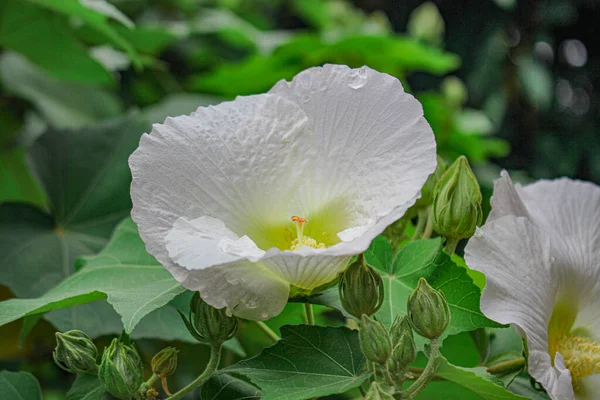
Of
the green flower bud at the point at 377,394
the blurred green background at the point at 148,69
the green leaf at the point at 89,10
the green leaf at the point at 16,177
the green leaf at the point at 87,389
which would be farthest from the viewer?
the green leaf at the point at 16,177

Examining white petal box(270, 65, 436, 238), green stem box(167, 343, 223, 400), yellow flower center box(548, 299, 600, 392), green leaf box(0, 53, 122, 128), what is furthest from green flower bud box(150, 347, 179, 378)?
green leaf box(0, 53, 122, 128)

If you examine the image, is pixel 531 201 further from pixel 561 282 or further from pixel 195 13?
pixel 195 13

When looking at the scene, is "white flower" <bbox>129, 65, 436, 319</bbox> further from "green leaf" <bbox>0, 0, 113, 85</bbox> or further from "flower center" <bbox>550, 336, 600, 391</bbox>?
"green leaf" <bbox>0, 0, 113, 85</bbox>

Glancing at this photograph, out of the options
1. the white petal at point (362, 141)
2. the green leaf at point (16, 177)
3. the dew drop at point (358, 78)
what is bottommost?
the green leaf at point (16, 177)

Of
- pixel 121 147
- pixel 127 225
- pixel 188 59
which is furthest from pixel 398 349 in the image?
pixel 188 59

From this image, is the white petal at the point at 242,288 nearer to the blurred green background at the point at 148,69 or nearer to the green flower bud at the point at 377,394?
the green flower bud at the point at 377,394

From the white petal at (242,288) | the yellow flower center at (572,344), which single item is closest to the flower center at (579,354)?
the yellow flower center at (572,344)

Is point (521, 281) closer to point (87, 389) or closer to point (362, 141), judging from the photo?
point (362, 141)

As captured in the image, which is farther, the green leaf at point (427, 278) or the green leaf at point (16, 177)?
the green leaf at point (16, 177)
